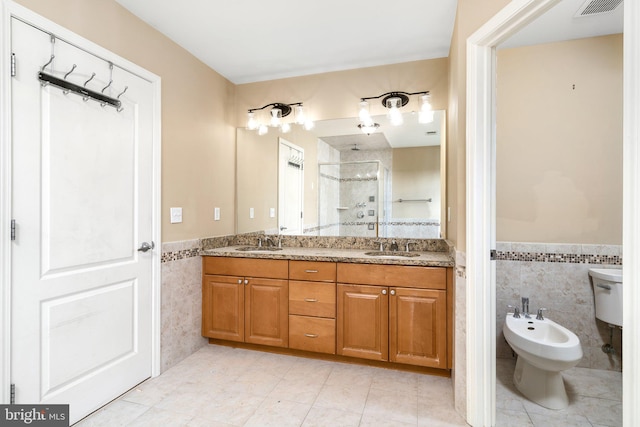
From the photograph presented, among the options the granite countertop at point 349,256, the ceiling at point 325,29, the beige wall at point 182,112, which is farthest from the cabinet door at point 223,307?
the ceiling at point 325,29

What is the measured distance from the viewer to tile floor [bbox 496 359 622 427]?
1.79 metres

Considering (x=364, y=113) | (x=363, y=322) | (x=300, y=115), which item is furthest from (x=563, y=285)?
(x=300, y=115)

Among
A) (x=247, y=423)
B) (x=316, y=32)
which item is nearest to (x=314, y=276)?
(x=247, y=423)

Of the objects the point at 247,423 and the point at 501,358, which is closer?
the point at 247,423

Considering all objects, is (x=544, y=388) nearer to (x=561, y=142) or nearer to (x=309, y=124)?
(x=561, y=142)

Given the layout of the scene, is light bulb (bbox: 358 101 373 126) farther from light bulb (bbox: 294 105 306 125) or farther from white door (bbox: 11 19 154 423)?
white door (bbox: 11 19 154 423)

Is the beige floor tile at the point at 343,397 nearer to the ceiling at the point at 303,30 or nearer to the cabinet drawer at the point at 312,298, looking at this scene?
the cabinet drawer at the point at 312,298

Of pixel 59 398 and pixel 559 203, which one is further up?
pixel 559 203

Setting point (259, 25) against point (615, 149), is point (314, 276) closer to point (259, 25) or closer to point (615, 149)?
point (259, 25)

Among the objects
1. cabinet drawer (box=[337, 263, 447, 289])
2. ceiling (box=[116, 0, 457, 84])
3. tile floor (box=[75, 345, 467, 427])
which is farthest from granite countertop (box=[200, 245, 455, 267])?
ceiling (box=[116, 0, 457, 84])

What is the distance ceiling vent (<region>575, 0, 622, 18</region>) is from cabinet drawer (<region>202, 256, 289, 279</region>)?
Result: 2605 mm

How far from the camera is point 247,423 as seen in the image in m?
1.76

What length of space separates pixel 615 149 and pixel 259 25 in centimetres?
272

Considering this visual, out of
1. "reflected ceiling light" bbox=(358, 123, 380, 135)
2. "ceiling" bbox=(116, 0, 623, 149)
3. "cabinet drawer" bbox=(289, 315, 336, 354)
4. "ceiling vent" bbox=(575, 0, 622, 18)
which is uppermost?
"ceiling" bbox=(116, 0, 623, 149)
